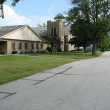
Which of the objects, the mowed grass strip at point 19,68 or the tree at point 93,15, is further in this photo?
the tree at point 93,15

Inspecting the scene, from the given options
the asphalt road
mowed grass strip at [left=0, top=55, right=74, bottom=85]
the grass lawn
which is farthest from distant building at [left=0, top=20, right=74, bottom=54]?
the asphalt road

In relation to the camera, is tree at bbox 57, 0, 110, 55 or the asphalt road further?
tree at bbox 57, 0, 110, 55

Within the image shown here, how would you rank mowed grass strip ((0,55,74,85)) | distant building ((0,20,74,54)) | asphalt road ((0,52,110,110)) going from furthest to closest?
distant building ((0,20,74,54)) < mowed grass strip ((0,55,74,85)) < asphalt road ((0,52,110,110))

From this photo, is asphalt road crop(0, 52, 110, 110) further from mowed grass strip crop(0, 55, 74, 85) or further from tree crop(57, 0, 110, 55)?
tree crop(57, 0, 110, 55)

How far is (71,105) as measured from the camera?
5.24 m

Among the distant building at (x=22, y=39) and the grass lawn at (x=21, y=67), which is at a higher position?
the distant building at (x=22, y=39)

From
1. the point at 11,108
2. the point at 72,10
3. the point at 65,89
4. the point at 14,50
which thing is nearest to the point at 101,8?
the point at 72,10

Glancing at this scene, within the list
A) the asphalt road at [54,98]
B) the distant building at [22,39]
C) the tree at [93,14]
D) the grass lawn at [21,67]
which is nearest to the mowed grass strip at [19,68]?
the grass lawn at [21,67]

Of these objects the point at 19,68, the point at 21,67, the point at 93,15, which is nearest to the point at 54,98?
the point at 19,68

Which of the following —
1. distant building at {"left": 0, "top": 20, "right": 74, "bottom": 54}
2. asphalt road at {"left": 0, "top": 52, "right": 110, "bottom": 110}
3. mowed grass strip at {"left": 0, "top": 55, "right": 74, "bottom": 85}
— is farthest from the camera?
distant building at {"left": 0, "top": 20, "right": 74, "bottom": 54}

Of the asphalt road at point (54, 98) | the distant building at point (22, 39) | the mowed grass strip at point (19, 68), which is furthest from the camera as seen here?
the distant building at point (22, 39)


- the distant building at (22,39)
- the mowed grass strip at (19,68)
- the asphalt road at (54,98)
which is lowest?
the asphalt road at (54,98)

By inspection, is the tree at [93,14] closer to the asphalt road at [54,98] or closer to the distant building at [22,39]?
the distant building at [22,39]

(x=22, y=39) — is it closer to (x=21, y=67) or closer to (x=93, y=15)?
(x=93, y=15)
